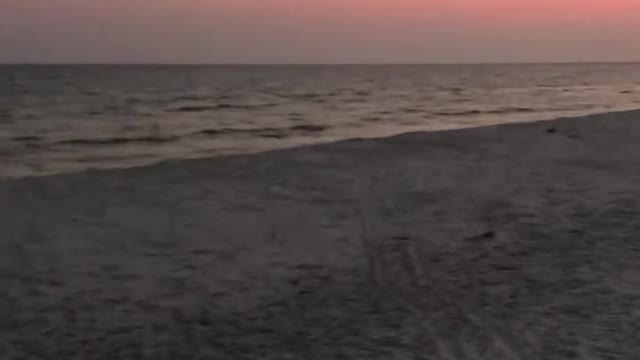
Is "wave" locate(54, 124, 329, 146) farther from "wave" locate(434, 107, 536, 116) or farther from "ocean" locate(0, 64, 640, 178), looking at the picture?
"wave" locate(434, 107, 536, 116)

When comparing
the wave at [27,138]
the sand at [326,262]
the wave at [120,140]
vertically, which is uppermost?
the wave at [27,138]

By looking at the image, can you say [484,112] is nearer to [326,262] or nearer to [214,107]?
[214,107]

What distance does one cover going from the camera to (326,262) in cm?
725

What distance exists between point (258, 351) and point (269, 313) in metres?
0.73

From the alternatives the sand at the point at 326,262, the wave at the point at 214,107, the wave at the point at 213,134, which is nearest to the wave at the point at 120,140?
the wave at the point at 213,134

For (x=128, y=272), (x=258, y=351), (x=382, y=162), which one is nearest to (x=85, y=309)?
(x=128, y=272)

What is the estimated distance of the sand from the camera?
5.38 metres

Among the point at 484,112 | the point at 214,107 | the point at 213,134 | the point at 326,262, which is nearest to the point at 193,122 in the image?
the point at 213,134

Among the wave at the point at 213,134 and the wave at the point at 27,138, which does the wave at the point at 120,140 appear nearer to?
the wave at the point at 213,134

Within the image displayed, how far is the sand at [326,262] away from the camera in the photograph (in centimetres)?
538

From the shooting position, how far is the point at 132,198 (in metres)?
10.2

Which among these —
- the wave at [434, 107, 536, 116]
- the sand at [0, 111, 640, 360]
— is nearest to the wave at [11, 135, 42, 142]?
the sand at [0, 111, 640, 360]

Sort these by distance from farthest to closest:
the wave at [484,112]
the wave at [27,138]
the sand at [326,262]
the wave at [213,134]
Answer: the wave at [484,112], the wave at [27,138], the wave at [213,134], the sand at [326,262]

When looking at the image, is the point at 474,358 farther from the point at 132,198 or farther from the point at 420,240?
the point at 132,198
